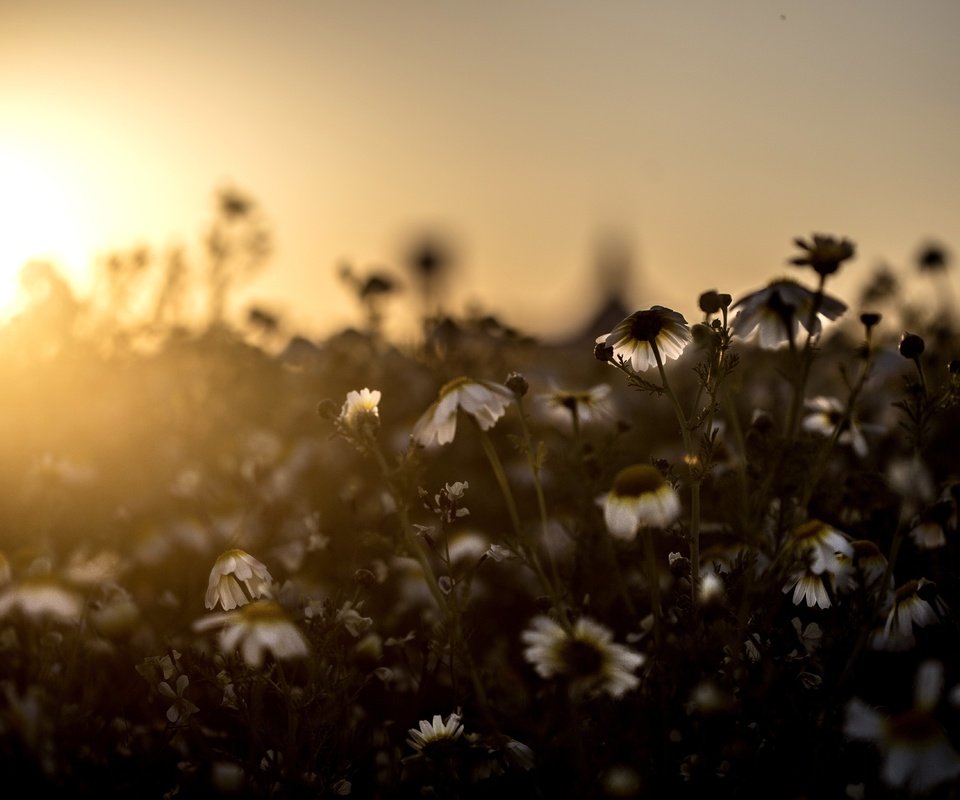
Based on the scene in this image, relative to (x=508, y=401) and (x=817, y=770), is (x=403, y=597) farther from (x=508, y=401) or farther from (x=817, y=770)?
(x=817, y=770)

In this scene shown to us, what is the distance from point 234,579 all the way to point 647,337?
4.20ft

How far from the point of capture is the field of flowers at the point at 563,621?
2088mm

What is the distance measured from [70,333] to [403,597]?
136 inches

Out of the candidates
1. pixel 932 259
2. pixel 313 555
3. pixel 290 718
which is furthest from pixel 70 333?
pixel 932 259

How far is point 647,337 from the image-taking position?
2.39 m

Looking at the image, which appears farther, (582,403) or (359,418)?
(582,403)

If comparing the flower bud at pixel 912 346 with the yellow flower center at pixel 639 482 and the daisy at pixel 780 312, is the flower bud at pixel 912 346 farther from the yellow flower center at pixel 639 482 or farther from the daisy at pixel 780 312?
the yellow flower center at pixel 639 482

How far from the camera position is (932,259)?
646cm

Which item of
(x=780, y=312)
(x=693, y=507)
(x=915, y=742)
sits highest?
(x=780, y=312)

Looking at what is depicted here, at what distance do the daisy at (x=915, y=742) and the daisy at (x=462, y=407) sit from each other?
104cm

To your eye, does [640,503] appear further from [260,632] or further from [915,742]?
[260,632]

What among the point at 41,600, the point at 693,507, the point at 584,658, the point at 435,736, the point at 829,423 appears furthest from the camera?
the point at 829,423

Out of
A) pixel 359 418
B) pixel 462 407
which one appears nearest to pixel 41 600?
pixel 359 418

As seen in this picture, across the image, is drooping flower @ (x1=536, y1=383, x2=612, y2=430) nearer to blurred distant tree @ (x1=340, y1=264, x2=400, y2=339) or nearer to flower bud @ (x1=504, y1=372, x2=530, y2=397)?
flower bud @ (x1=504, y1=372, x2=530, y2=397)
